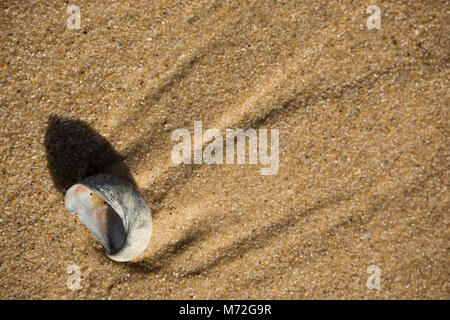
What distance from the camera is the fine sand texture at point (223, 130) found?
6.71ft

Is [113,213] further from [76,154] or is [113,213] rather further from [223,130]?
[223,130]

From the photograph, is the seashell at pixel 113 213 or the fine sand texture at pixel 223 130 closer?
the seashell at pixel 113 213

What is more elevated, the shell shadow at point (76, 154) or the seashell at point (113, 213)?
the shell shadow at point (76, 154)

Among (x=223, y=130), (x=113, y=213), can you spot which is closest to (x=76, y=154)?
(x=113, y=213)

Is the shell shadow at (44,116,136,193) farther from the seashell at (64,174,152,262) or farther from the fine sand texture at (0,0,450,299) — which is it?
the seashell at (64,174,152,262)

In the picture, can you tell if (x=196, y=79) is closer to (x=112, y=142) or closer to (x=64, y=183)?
(x=112, y=142)

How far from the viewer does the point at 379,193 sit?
7.03 ft

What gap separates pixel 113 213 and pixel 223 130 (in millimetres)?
950

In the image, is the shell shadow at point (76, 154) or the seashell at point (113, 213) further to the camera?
the shell shadow at point (76, 154)

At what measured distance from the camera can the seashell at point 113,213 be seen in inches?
72.3

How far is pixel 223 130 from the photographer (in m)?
2.11

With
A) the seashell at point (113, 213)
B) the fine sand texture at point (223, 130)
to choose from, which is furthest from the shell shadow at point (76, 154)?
the seashell at point (113, 213)

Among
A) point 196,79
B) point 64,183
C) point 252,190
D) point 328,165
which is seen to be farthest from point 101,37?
point 328,165

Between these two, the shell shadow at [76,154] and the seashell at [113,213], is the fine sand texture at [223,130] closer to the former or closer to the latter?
the shell shadow at [76,154]
